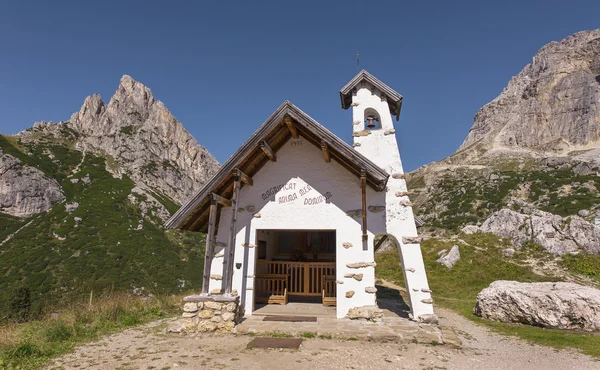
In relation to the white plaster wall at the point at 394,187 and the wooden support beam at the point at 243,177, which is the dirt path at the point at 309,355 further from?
the wooden support beam at the point at 243,177

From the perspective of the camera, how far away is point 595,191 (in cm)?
4591

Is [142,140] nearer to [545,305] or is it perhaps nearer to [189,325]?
[189,325]

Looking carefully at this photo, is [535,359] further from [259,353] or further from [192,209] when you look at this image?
[192,209]

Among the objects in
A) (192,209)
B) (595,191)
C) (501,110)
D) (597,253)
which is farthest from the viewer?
(501,110)

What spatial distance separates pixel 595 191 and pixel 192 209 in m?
57.4

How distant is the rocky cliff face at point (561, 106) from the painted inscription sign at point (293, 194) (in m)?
112

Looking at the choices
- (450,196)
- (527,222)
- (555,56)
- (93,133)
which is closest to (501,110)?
(555,56)

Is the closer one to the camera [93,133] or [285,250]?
[285,250]

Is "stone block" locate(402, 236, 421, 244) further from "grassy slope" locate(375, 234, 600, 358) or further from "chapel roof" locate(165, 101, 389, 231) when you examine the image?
"grassy slope" locate(375, 234, 600, 358)

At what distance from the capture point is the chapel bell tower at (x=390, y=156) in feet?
30.4

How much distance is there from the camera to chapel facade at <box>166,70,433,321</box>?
30.5 ft

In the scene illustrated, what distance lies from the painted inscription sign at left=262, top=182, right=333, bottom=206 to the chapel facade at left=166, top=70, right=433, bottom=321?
31 mm

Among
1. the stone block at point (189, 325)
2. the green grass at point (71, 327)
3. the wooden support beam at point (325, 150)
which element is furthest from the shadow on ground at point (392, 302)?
the green grass at point (71, 327)

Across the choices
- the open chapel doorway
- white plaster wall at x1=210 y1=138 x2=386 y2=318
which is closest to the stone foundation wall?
white plaster wall at x1=210 y1=138 x2=386 y2=318
